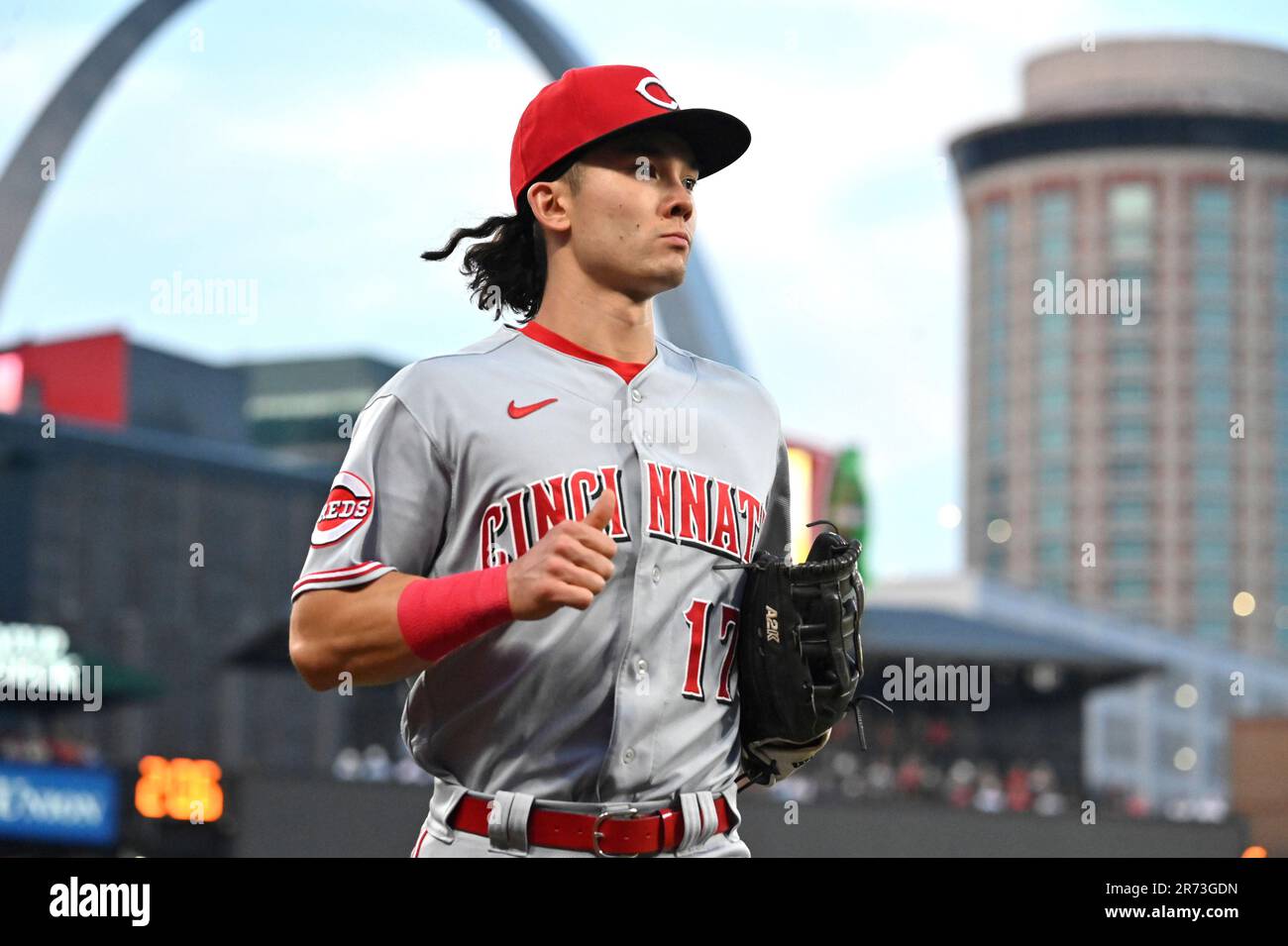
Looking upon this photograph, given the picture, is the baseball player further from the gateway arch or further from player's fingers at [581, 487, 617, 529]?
the gateway arch

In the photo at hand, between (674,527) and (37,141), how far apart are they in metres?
25.0

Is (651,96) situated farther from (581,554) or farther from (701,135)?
(581,554)

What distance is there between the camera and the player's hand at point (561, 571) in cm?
303

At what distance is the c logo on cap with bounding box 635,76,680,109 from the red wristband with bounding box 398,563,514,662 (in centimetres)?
91

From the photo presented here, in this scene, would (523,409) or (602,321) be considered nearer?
(523,409)

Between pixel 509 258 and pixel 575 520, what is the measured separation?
0.78 m

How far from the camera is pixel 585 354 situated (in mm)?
3654

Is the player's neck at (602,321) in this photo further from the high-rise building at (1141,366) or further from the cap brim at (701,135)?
the high-rise building at (1141,366)

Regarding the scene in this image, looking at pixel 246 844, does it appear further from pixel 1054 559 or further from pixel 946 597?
pixel 1054 559

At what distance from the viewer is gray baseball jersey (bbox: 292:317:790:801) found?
3.42 m

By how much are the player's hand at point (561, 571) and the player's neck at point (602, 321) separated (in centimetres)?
64

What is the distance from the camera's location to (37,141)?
26578 millimetres

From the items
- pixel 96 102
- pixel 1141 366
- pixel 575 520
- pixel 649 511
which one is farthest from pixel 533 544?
pixel 1141 366

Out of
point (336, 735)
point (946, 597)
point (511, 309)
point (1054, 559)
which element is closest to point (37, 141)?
point (511, 309)
